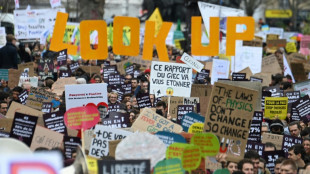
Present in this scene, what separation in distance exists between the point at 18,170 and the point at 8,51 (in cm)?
1452

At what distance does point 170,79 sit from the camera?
14242 mm

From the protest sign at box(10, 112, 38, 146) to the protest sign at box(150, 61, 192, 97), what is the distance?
5.39 m

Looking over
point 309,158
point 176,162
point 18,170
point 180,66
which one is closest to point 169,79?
point 180,66

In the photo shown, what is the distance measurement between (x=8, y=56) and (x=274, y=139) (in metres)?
9.38

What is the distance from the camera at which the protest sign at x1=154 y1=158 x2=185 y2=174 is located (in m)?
6.88

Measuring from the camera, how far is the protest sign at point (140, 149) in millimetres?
6789

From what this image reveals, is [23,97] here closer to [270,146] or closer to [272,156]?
[270,146]

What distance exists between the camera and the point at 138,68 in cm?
1984

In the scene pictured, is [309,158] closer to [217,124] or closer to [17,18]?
[217,124]

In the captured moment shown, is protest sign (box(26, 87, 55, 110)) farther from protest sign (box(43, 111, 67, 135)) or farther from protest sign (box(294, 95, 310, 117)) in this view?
protest sign (box(294, 95, 310, 117))

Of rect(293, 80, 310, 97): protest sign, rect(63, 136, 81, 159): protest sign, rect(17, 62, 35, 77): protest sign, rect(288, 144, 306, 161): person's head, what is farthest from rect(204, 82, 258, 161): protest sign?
rect(17, 62, 35, 77): protest sign

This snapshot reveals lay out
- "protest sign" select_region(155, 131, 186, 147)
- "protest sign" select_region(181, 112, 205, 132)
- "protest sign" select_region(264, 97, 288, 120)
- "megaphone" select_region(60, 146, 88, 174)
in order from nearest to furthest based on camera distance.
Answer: "megaphone" select_region(60, 146, 88, 174), "protest sign" select_region(155, 131, 186, 147), "protest sign" select_region(181, 112, 205, 132), "protest sign" select_region(264, 97, 288, 120)

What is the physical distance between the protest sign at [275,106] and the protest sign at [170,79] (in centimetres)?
152

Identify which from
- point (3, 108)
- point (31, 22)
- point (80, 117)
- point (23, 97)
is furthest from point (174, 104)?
point (31, 22)
